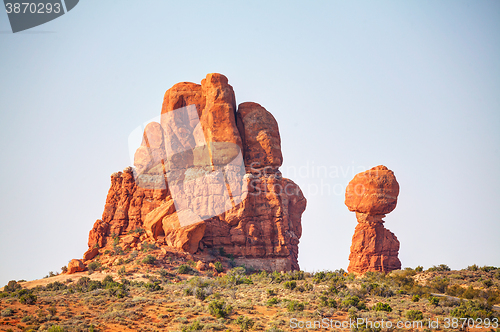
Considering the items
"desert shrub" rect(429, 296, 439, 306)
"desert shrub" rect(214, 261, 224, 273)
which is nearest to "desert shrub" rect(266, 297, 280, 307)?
"desert shrub" rect(429, 296, 439, 306)

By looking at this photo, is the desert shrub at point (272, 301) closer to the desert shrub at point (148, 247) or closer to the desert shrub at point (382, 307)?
the desert shrub at point (382, 307)

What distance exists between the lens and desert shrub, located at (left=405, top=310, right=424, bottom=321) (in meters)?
28.4

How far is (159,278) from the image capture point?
1652 inches

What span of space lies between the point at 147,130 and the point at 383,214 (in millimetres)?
25656

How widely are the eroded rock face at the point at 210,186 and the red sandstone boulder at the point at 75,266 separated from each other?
282 cm

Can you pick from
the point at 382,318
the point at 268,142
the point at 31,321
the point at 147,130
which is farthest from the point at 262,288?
the point at 147,130

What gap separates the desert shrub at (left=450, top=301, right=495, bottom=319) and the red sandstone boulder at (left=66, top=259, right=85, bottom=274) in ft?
102

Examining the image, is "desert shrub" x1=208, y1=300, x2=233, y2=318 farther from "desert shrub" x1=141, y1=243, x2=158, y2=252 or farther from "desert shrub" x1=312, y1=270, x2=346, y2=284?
"desert shrub" x1=141, y1=243, x2=158, y2=252

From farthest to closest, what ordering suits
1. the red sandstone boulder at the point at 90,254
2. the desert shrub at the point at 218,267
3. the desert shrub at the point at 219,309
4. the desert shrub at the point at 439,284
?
the red sandstone boulder at the point at 90,254
the desert shrub at the point at 218,267
the desert shrub at the point at 439,284
the desert shrub at the point at 219,309

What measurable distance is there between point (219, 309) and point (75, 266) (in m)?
20.4

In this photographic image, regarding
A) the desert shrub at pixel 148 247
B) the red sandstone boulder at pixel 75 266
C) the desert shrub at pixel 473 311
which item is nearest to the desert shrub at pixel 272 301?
the desert shrub at pixel 473 311

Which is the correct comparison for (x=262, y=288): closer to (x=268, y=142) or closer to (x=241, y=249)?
(x=241, y=249)

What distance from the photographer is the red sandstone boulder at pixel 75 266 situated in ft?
149

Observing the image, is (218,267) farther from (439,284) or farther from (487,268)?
(487,268)
